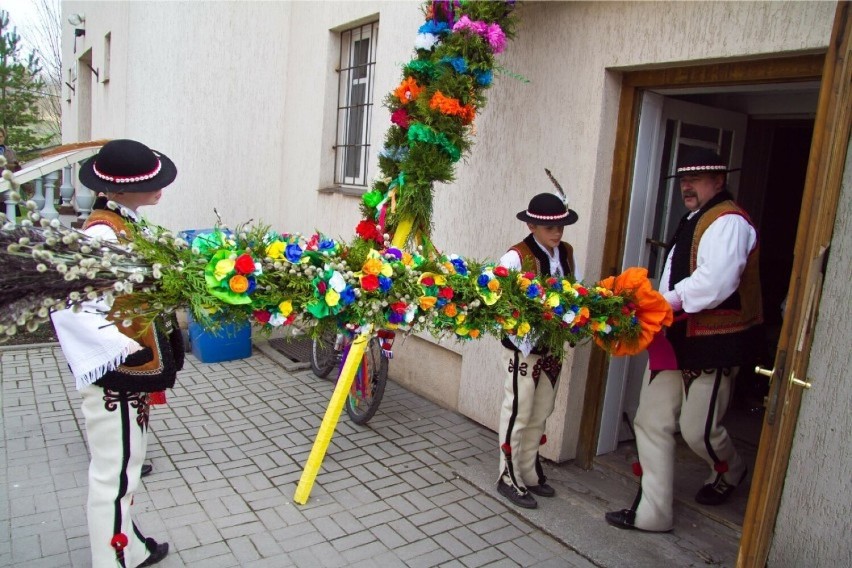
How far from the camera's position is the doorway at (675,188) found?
4027 mm

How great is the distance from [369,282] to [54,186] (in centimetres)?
1002

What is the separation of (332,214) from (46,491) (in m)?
3.81

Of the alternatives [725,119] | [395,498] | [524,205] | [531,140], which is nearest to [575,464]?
[395,498]

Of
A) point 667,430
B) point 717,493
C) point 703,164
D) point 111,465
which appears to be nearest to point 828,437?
point 667,430

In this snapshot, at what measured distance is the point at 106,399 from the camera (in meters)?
2.68

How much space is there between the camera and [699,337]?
3359mm

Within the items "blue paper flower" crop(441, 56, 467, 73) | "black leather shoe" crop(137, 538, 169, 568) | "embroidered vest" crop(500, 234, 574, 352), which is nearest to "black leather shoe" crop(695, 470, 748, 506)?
"embroidered vest" crop(500, 234, 574, 352)

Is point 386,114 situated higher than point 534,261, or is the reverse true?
point 386,114

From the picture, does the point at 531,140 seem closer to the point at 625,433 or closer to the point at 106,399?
the point at 625,433

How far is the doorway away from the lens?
4027 mm

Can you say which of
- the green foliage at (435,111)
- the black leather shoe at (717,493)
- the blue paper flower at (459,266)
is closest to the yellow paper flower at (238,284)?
the blue paper flower at (459,266)

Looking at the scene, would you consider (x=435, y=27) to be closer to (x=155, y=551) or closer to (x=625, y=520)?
(x=625, y=520)

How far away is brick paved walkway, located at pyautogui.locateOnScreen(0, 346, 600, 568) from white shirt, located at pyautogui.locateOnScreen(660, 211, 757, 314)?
1.54 metres

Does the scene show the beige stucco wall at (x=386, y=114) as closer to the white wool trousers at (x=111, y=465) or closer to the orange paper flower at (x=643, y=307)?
the orange paper flower at (x=643, y=307)
